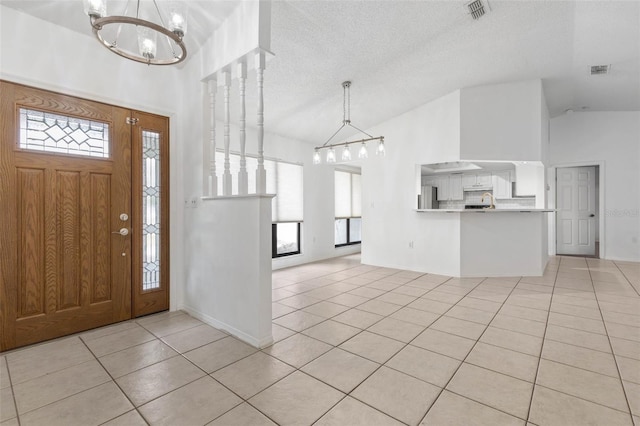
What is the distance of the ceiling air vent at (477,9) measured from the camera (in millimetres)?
3047

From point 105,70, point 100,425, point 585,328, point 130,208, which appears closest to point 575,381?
point 585,328

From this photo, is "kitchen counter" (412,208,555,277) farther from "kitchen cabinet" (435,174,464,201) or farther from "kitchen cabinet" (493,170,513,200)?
"kitchen cabinet" (435,174,464,201)

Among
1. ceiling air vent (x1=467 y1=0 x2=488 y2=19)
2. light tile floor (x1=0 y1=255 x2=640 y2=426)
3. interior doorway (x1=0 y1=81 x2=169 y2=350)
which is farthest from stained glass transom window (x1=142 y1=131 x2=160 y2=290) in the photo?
ceiling air vent (x1=467 y1=0 x2=488 y2=19)

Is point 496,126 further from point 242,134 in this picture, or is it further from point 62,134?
point 62,134

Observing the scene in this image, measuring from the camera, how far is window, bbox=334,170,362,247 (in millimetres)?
7250

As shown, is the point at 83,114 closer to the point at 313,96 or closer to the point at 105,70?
the point at 105,70

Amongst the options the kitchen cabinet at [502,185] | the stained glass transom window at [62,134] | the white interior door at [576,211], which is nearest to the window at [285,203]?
the stained glass transom window at [62,134]

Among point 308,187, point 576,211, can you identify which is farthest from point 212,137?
point 576,211

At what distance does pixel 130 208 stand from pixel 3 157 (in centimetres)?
98

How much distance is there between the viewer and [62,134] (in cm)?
268

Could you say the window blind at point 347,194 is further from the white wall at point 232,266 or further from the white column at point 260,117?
the white column at point 260,117

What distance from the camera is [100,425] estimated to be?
1.60 m

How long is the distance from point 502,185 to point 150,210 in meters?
6.78

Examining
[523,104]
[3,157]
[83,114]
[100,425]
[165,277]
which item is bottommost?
[100,425]
